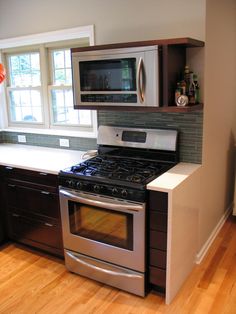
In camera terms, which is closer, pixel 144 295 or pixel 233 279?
pixel 144 295

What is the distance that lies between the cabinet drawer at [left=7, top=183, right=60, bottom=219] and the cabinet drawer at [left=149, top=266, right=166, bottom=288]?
35.5 inches

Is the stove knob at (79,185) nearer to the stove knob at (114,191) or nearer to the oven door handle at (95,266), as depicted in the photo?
the stove knob at (114,191)

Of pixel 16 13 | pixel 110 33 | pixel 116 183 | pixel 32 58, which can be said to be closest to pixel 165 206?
pixel 116 183

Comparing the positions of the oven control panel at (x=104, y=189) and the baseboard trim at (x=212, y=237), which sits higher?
the oven control panel at (x=104, y=189)

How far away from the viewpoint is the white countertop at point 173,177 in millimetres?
2057

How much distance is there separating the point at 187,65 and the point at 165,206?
1113 mm

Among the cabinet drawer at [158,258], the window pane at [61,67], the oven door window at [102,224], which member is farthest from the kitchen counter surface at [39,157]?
the cabinet drawer at [158,258]

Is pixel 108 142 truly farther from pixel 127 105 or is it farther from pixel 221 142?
pixel 221 142

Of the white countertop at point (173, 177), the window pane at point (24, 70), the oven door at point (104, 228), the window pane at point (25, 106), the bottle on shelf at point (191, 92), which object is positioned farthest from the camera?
the window pane at point (25, 106)

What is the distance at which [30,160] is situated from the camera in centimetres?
288

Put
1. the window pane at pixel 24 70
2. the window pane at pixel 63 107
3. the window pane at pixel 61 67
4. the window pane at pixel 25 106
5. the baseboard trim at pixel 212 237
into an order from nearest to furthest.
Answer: the baseboard trim at pixel 212 237 → the window pane at pixel 61 67 → the window pane at pixel 63 107 → the window pane at pixel 24 70 → the window pane at pixel 25 106

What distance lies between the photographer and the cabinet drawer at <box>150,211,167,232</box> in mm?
2094

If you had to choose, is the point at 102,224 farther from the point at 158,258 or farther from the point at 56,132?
the point at 56,132

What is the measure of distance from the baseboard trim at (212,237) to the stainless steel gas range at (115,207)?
2.34 feet
